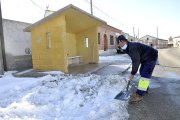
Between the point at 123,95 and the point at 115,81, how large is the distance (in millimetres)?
2442

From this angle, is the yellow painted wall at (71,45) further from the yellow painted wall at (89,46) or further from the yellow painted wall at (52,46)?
the yellow painted wall at (52,46)

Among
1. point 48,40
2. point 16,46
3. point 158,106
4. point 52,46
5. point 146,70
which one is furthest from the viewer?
point 16,46

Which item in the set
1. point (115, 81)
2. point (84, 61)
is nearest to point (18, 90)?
point (115, 81)

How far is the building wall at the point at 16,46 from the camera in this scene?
1333 cm

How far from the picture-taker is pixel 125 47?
598cm

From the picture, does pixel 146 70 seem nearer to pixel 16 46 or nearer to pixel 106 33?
pixel 16 46

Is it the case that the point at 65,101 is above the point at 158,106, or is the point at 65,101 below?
above

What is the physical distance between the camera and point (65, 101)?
233 inches

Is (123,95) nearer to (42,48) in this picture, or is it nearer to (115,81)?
(115,81)

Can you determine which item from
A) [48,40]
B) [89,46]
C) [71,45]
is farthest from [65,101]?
[71,45]

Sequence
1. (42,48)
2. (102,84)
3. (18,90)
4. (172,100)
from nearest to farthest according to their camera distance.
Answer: (172,100), (18,90), (102,84), (42,48)

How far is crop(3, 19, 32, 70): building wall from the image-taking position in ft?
43.7

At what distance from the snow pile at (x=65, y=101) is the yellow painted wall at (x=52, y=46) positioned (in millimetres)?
2965

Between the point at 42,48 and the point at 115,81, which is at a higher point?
the point at 42,48
